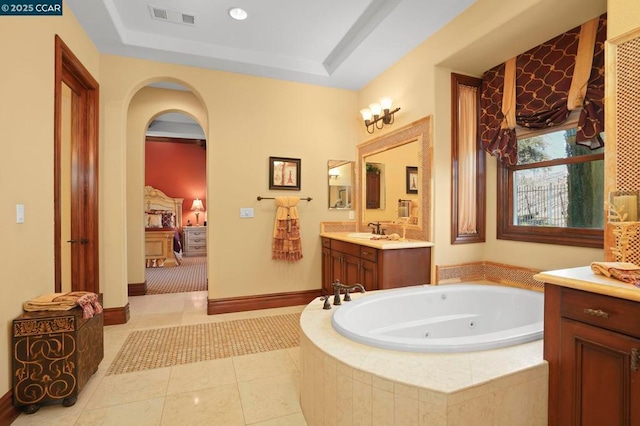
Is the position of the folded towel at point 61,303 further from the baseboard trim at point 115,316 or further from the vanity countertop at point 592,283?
the vanity countertop at point 592,283

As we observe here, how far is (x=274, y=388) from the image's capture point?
2012mm

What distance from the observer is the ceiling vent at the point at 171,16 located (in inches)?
106

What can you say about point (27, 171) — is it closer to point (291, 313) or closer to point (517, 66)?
point (291, 313)

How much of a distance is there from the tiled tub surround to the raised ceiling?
251 cm

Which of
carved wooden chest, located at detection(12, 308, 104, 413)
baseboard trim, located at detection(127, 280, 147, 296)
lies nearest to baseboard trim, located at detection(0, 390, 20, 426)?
carved wooden chest, located at detection(12, 308, 104, 413)

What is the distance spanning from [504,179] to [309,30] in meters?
2.34

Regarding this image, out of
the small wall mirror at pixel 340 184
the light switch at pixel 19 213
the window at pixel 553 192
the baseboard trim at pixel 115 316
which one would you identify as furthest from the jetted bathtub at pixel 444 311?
the baseboard trim at pixel 115 316

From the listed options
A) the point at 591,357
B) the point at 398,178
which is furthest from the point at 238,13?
the point at 591,357

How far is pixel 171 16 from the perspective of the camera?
2.77m

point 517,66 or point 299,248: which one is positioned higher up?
point 517,66

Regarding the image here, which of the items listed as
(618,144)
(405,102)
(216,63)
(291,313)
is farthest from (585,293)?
(216,63)

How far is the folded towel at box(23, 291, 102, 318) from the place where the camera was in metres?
1.85

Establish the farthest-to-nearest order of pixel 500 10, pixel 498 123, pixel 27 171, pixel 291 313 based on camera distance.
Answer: pixel 291 313
pixel 498 123
pixel 500 10
pixel 27 171

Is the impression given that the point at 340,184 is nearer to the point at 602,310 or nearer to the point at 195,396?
the point at 195,396
